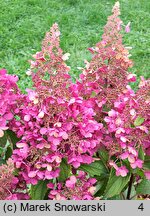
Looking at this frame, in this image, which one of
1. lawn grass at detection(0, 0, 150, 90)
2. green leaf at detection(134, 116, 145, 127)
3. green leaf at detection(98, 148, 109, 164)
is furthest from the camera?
lawn grass at detection(0, 0, 150, 90)

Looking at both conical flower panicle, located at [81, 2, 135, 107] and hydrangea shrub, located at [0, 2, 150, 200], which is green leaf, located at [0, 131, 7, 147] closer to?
hydrangea shrub, located at [0, 2, 150, 200]

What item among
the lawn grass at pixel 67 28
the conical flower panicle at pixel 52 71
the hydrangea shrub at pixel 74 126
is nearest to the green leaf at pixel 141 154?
the hydrangea shrub at pixel 74 126

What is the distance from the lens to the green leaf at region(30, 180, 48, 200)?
1162 mm

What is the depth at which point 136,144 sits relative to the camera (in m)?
1.12

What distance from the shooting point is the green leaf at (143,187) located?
1.24 meters

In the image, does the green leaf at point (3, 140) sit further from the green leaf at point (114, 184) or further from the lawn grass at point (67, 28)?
the lawn grass at point (67, 28)

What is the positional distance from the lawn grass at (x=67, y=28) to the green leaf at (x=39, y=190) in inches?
70.6

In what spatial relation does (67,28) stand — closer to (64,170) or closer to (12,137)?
(12,137)

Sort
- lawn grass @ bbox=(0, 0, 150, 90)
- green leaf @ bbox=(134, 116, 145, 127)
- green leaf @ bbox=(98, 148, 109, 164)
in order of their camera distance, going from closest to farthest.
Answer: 1. green leaf @ bbox=(134, 116, 145, 127)
2. green leaf @ bbox=(98, 148, 109, 164)
3. lawn grass @ bbox=(0, 0, 150, 90)

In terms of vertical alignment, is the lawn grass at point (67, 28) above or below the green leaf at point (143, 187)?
below

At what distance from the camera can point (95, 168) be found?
1.19m

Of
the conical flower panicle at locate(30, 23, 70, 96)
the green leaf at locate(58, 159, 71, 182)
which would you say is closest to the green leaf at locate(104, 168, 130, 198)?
the green leaf at locate(58, 159, 71, 182)

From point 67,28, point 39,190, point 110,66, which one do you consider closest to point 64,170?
point 39,190

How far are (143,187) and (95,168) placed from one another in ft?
0.52
